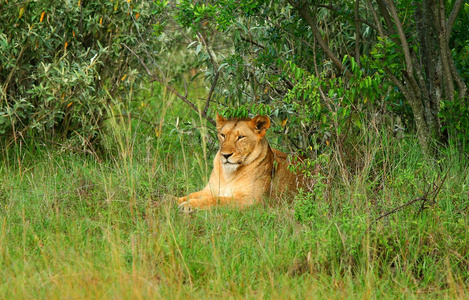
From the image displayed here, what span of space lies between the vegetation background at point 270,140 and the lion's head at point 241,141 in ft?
0.59

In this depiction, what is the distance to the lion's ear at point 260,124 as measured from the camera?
229 inches

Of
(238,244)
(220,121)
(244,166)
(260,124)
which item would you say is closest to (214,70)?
(220,121)

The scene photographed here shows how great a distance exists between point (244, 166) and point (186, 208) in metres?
0.91

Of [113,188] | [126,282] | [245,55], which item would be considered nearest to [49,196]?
[113,188]

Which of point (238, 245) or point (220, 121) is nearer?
point (238, 245)

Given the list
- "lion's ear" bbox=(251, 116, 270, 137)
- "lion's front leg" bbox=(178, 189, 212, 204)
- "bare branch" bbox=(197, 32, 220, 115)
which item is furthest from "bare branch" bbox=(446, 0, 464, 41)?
"lion's front leg" bbox=(178, 189, 212, 204)

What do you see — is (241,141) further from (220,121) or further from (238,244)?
(238,244)

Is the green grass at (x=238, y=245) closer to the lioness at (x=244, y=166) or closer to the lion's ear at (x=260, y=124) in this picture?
the lioness at (x=244, y=166)

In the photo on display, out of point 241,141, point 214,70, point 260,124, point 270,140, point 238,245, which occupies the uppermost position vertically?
point 214,70

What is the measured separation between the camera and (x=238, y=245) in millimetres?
4383

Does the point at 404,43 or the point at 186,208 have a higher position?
the point at 404,43

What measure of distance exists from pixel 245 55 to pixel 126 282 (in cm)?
373

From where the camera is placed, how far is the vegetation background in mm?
3953

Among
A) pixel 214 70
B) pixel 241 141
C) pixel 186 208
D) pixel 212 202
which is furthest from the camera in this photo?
pixel 214 70
